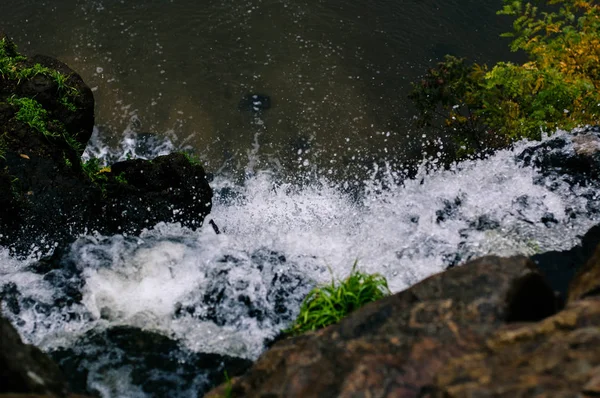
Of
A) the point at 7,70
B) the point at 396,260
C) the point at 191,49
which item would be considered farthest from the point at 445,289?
the point at 191,49

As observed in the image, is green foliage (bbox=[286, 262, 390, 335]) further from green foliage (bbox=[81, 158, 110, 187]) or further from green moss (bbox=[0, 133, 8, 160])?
green moss (bbox=[0, 133, 8, 160])

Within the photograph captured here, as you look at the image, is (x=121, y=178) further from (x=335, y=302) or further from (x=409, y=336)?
(x=409, y=336)

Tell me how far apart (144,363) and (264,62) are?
633 cm

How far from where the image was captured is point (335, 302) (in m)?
5.57

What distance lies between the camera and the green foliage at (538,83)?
21.3 feet

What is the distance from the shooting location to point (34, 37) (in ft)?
34.0

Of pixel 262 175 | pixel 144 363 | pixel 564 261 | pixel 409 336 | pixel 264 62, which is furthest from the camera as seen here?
pixel 264 62

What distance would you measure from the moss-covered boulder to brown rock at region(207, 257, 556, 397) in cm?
304

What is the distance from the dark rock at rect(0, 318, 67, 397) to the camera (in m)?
3.66

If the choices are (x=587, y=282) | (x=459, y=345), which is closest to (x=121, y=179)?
(x=459, y=345)

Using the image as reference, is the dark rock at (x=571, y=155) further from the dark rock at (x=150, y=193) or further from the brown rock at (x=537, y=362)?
the dark rock at (x=150, y=193)

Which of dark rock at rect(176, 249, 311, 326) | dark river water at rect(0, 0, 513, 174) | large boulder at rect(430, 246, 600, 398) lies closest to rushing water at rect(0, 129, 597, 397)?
dark rock at rect(176, 249, 311, 326)

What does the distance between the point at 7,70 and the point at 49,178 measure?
1.59 m

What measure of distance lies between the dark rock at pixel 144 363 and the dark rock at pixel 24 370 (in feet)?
3.46
